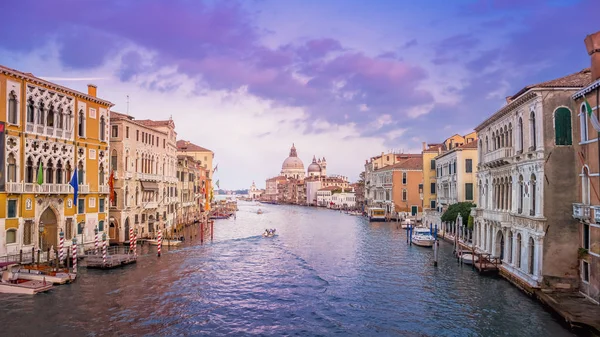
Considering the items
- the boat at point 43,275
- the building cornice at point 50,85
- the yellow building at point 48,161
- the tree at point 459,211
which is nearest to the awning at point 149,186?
the yellow building at point 48,161

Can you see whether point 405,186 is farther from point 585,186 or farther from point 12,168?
point 12,168

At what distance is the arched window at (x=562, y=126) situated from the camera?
19.0 meters

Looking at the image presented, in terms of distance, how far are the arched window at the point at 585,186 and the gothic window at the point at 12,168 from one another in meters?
26.6

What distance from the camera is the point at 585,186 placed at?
1820cm

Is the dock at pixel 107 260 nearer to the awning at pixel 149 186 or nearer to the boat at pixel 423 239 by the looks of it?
the awning at pixel 149 186

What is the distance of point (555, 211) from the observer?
19156 mm

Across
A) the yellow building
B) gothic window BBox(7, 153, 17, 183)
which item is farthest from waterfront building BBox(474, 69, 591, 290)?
gothic window BBox(7, 153, 17, 183)

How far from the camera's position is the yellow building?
24000 mm

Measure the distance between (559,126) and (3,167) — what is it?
25881 mm

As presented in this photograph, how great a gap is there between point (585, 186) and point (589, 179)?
18.7 inches

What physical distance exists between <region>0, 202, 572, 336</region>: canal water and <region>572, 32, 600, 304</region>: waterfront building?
7.11 feet

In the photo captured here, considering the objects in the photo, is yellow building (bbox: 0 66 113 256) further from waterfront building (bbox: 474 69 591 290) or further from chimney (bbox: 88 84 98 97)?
waterfront building (bbox: 474 69 591 290)

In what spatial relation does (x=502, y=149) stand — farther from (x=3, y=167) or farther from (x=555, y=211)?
(x=3, y=167)

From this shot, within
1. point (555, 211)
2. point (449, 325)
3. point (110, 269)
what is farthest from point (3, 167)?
point (555, 211)
